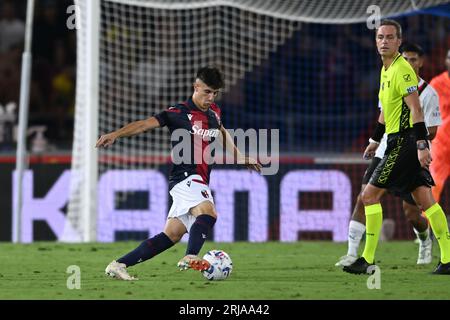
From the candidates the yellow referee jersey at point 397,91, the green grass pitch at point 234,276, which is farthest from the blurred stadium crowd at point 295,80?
the yellow referee jersey at point 397,91

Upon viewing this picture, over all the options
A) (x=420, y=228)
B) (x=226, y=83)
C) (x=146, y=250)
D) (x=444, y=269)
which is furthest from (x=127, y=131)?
(x=226, y=83)

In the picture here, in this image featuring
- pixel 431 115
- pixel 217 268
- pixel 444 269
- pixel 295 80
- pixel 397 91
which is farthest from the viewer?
pixel 295 80

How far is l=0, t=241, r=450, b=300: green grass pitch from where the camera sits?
7306 millimetres

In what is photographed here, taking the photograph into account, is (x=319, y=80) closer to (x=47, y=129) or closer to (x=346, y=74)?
(x=346, y=74)

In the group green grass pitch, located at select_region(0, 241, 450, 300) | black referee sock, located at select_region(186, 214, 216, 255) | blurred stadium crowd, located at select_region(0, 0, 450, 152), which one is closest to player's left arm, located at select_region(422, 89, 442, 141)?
green grass pitch, located at select_region(0, 241, 450, 300)

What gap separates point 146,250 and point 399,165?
2.03m

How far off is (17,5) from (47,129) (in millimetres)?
3054

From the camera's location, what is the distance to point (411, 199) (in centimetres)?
1020

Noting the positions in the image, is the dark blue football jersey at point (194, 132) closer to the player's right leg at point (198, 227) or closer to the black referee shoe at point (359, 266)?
the player's right leg at point (198, 227)

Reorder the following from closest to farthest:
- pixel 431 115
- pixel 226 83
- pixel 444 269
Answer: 1. pixel 444 269
2. pixel 431 115
3. pixel 226 83

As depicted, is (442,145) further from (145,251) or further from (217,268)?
(145,251)

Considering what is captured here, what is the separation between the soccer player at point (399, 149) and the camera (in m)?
8.43
